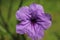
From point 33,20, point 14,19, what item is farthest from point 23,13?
point 14,19

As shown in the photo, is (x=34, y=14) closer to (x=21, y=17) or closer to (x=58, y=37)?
(x=21, y=17)

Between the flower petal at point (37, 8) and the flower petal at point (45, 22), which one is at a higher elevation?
the flower petal at point (37, 8)

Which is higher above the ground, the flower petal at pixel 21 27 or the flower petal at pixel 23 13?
the flower petal at pixel 23 13

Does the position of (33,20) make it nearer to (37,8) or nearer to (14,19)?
(37,8)

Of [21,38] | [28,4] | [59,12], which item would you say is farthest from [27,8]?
[59,12]

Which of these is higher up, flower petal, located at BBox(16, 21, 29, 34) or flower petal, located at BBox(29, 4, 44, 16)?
flower petal, located at BBox(29, 4, 44, 16)

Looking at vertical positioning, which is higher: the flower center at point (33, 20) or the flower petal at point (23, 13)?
the flower petal at point (23, 13)
